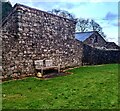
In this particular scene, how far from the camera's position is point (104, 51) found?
73.2 feet

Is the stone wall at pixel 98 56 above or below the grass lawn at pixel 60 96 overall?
above

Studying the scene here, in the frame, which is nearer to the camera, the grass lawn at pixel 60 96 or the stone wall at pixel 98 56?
the grass lawn at pixel 60 96

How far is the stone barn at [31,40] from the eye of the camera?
12148 millimetres

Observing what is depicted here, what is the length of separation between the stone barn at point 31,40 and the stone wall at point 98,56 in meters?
3.36

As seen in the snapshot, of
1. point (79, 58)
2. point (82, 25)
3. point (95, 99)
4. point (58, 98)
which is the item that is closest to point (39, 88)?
point (58, 98)

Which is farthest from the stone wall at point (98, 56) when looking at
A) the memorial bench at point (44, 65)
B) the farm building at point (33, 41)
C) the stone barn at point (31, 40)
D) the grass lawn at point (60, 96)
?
the grass lawn at point (60, 96)

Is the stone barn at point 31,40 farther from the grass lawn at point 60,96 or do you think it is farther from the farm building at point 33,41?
the grass lawn at point 60,96

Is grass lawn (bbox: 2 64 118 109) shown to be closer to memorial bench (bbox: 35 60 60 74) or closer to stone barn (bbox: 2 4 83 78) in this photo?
stone barn (bbox: 2 4 83 78)

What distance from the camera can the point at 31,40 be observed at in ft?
44.6

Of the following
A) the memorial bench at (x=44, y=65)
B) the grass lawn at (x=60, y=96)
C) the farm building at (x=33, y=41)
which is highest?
the farm building at (x=33, y=41)

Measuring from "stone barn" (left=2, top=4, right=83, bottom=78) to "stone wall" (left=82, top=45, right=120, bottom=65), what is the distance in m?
3.36

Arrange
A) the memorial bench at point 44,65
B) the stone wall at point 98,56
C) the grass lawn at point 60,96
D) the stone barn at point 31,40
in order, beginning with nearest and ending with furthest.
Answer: the grass lawn at point 60,96 → the stone barn at point 31,40 → the memorial bench at point 44,65 → the stone wall at point 98,56

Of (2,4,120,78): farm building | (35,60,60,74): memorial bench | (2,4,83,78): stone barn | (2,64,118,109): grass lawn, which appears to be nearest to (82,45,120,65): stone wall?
(2,4,120,78): farm building

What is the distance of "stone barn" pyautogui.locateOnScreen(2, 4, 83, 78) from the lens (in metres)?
12.1
